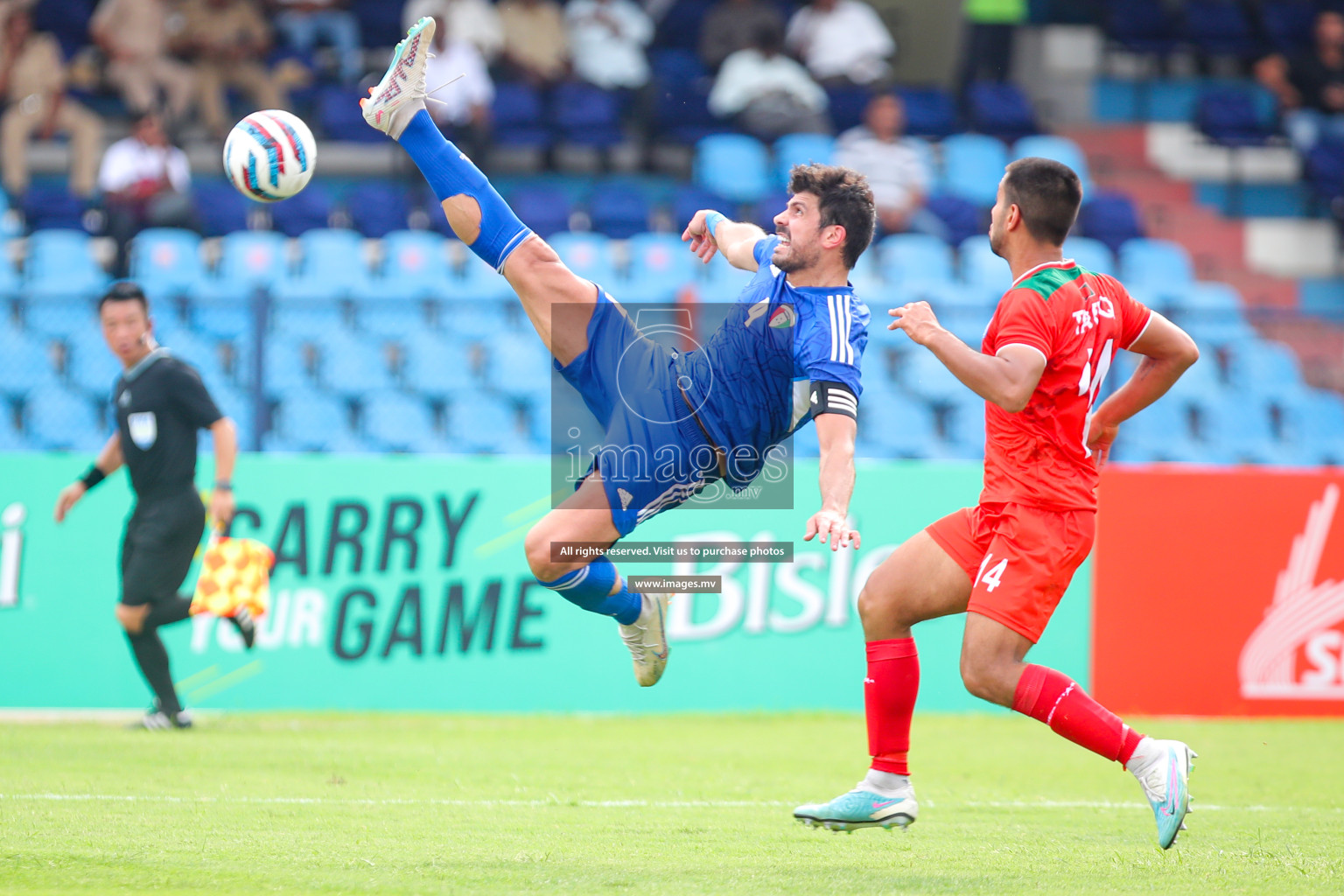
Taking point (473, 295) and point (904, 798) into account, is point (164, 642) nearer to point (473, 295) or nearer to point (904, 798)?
point (473, 295)

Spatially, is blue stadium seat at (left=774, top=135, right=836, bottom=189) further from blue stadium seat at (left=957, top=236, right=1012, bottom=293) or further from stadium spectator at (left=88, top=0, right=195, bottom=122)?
stadium spectator at (left=88, top=0, right=195, bottom=122)

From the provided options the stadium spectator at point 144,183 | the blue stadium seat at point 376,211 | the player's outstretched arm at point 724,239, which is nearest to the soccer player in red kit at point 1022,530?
the player's outstretched arm at point 724,239

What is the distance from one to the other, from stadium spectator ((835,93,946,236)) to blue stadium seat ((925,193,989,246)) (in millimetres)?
105

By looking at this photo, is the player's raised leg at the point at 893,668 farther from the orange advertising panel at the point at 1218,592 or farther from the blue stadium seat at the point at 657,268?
the blue stadium seat at the point at 657,268

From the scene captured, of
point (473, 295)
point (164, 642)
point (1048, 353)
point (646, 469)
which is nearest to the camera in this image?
point (1048, 353)

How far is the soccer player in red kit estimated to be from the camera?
5066 millimetres

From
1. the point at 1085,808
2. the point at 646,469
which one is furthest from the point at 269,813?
the point at 1085,808

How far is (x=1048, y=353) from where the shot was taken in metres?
5.12

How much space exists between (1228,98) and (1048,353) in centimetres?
1410

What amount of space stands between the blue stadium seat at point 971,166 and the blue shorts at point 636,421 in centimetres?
1051

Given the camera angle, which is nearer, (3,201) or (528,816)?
(528,816)

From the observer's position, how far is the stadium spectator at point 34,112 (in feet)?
49.0

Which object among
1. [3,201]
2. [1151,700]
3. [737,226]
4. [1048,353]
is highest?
[3,201]

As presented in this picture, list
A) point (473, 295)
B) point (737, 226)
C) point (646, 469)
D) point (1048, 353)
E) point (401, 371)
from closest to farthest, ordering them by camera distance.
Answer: point (1048, 353) < point (646, 469) < point (737, 226) < point (401, 371) < point (473, 295)
